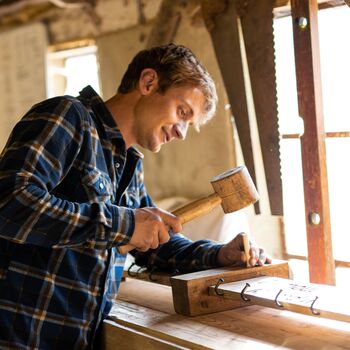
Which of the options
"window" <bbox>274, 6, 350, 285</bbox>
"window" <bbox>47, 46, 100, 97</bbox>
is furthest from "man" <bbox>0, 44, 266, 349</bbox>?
"window" <bbox>47, 46, 100, 97</bbox>

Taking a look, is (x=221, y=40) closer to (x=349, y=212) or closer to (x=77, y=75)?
(x=349, y=212)

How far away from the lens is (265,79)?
7.95 ft

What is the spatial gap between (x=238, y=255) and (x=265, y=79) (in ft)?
2.71

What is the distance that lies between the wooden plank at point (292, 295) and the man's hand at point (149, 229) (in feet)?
0.93

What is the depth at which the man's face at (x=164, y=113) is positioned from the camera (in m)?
1.81

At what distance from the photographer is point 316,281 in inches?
91.8

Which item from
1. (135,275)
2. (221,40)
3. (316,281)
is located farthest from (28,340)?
(221,40)

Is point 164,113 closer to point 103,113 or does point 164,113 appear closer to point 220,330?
point 103,113

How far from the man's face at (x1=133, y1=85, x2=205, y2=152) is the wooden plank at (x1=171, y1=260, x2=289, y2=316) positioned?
0.42 meters

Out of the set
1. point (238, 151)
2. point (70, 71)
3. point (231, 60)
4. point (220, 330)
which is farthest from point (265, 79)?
point (70, 71)

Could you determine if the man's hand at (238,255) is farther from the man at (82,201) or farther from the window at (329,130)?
the window at (329,130)

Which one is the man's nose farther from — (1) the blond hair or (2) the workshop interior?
(2) the workshop interior

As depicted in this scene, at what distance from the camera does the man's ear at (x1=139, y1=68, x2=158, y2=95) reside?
1822 mm

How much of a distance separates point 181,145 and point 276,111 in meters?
0.97
